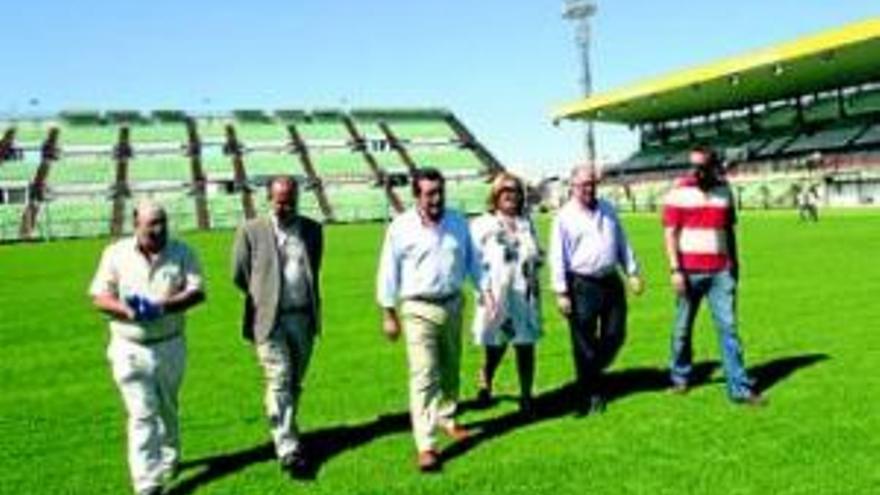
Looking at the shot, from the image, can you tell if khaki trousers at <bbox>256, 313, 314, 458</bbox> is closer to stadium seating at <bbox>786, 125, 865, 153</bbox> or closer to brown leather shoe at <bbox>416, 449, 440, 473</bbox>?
brown leather shoe at <bbox>416, 449, 440, 473</bbox>

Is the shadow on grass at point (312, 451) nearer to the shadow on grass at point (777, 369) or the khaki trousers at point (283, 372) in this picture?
the khaki trousers at point (283, 372)

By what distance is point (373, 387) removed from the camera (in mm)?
12789

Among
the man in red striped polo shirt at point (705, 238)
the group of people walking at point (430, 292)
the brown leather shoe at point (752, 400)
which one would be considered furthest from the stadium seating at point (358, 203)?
the brown leather shoe at point (752, 400)

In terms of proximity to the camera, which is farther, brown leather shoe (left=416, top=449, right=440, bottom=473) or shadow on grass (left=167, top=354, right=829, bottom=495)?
shadow on grass (left=167, top=354, right=829, bottom=495)

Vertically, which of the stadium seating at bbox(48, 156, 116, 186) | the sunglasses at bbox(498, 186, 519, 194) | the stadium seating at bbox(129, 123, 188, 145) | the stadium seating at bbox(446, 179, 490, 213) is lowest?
the stadium seating at bbox(446, 179, 490, 213)

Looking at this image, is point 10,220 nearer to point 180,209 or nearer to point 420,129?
point 180,209

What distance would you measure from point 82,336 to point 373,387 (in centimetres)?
730

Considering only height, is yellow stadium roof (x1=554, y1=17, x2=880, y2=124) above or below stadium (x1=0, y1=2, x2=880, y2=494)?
above

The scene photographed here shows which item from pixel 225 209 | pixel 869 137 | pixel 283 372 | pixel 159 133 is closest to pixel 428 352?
pixel 283 372

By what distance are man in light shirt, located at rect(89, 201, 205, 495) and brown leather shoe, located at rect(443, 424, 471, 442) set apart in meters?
2.22

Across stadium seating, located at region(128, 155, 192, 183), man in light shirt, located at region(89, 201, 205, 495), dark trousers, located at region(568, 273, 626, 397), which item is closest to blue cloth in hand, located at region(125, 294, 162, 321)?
man in light shirt, located at region(89, 201, 205, 495)

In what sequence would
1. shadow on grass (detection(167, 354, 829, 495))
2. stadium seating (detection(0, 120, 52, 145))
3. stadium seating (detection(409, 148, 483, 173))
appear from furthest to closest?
stadium seating (detection(409, 148, 483, 173)) < stadium seating (detection(0, 120, 52, 145)) < shadow on grass (detection(167, 354, 829, 495))

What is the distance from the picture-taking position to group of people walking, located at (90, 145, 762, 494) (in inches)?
337

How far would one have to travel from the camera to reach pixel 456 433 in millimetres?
9938
